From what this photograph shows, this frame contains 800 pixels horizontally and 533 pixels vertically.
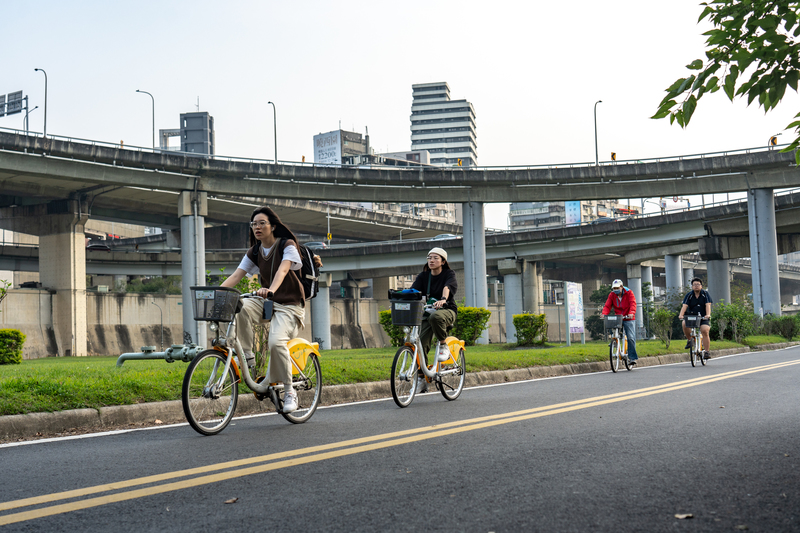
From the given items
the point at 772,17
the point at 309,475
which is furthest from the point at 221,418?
the point at 772,17

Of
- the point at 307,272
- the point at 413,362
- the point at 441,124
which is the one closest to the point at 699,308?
the point at 413,362

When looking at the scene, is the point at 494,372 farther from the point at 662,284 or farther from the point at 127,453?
the point at 662,284

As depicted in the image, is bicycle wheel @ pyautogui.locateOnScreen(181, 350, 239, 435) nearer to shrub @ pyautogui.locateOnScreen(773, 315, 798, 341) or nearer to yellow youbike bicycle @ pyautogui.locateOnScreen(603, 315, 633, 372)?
yellow youbike bicycle @ pyautogui.locateOnScreen(603, 315, 633, 372)

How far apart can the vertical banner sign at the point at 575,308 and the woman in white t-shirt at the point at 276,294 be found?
19.3 m

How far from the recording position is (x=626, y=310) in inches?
592

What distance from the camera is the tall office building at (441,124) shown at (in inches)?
6334

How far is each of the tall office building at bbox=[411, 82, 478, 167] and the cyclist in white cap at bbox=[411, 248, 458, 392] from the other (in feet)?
497

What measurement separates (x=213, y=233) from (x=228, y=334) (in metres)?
63.4

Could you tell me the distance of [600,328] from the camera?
200ft

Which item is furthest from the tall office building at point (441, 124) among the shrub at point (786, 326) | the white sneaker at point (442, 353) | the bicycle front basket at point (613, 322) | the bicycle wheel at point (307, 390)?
the bicycle wheel at point (307, 390)

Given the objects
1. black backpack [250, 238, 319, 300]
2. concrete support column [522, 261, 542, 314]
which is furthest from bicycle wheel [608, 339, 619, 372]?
concrete support column [522, 261, 542, 314]

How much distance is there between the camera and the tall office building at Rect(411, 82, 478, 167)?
528 ft

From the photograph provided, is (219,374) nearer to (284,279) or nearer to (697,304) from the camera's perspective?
(284,279)

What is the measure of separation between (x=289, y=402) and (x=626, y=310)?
1008 centimetres
